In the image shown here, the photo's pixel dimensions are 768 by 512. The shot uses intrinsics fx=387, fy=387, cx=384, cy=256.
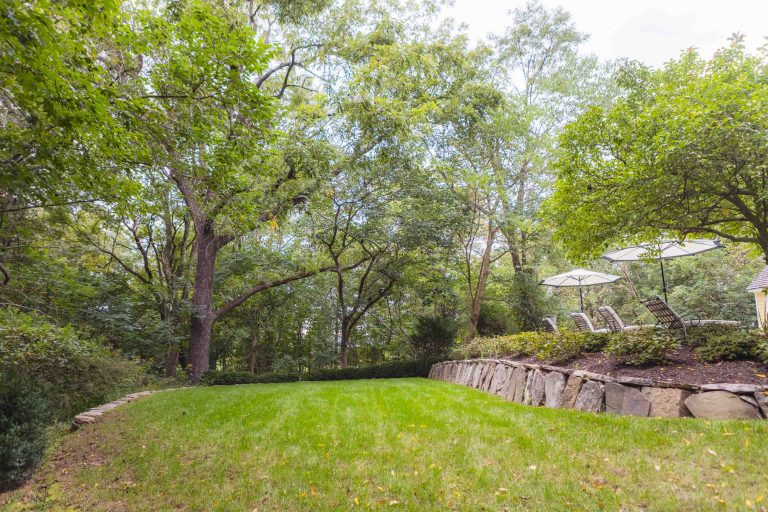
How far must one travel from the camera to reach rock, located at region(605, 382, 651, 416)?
12.4 ft

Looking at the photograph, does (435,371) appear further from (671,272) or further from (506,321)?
(671,272)

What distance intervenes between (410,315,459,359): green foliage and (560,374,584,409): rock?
7428mm

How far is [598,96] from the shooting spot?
13.5 metres

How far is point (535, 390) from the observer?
17.1 feet

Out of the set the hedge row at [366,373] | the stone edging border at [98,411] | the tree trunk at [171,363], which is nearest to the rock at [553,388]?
the stone edging border at [98,411]

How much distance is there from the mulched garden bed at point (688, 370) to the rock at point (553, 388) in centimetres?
31

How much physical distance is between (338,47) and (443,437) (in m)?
10.1

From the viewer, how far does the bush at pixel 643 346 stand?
4.34 metres

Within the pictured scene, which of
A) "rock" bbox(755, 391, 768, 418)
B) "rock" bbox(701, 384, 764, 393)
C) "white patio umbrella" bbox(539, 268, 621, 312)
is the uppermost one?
"white patio umbrella" bbox(539, 268, 621, 312)

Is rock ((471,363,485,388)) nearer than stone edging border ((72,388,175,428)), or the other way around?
stone edging border ((72,388,175,428))

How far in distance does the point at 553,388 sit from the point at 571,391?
30cm

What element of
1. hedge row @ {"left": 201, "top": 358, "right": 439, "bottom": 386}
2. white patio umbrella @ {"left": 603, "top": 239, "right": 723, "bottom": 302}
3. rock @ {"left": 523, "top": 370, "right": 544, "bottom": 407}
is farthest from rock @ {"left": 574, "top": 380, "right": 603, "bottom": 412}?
hedge row @ {"left": 201, "top": 358, "right": 439, "bottom": 386}

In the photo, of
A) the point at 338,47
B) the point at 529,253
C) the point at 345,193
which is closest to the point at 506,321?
the point at 529,253

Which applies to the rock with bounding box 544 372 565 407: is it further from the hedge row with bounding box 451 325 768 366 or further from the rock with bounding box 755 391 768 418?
the rock with bounding box 755 391 768 418
